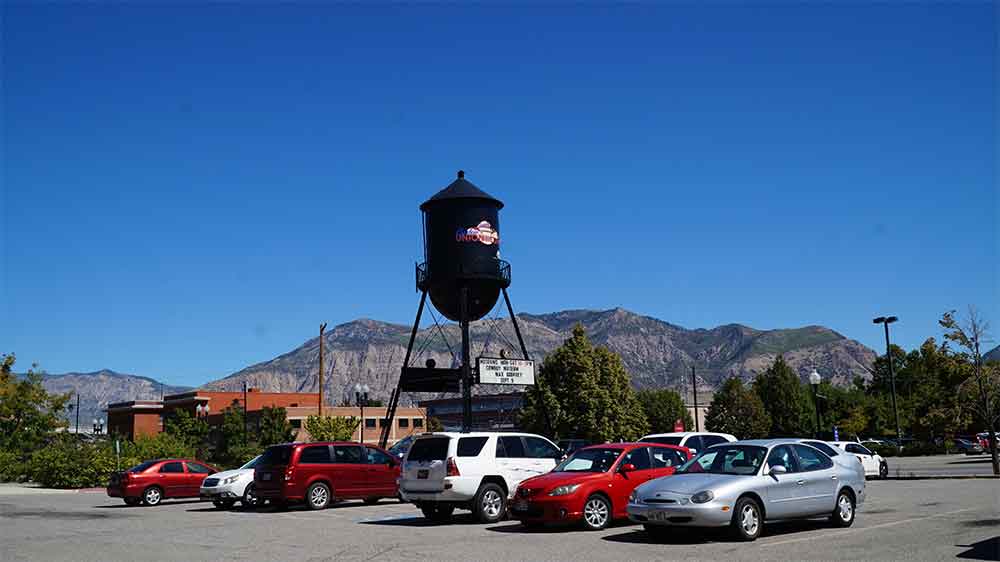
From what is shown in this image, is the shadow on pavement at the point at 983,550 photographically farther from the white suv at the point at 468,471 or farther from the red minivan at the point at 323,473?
the red minivan at the point at 323,473

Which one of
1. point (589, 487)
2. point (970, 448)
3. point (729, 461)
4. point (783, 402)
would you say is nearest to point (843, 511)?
point (729, 461)

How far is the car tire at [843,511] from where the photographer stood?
1466 cm

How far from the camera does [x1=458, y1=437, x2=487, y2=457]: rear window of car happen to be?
685 inches

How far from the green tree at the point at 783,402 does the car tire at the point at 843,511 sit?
258ft

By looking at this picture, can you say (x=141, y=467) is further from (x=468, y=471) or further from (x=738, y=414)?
(x=738, y=414)

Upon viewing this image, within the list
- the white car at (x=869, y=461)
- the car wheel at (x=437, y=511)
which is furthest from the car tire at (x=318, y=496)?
the white car at (x=869, y=461)

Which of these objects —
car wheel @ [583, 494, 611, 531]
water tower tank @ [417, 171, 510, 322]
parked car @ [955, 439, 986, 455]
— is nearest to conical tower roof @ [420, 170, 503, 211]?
water tower tank @ [417, 171, 510, 322]

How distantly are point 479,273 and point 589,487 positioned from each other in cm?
2439

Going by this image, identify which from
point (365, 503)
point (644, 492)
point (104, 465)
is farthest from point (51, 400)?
point (644, 492)

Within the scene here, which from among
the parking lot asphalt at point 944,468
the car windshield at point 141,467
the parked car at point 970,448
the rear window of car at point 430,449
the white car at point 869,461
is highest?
the rear window of car at point 430,449

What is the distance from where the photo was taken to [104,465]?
130ft

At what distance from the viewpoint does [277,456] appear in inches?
865

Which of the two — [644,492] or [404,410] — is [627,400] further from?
[644,492]

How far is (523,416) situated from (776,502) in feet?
179
